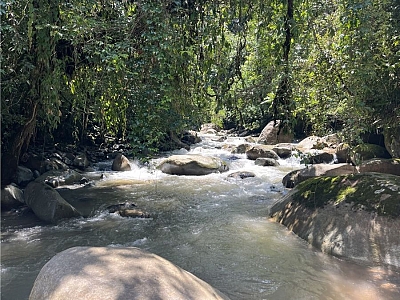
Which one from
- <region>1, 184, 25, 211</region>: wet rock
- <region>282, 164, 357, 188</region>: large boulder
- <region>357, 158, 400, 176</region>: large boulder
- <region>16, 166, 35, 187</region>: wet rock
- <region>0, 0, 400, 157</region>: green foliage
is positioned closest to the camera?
<region>0, 0, 400, 157</region>: green foliage

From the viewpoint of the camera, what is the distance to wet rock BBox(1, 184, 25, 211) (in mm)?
7082

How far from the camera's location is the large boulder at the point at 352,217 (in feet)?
14.4

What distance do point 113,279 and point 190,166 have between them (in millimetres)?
8811

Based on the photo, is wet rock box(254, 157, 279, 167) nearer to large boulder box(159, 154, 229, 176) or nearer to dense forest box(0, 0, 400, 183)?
large boulder box(159, 154, 229, 176)

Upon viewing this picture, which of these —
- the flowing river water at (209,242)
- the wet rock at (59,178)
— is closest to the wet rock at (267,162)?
the flowing river water at (209,242)

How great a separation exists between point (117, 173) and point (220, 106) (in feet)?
23.6

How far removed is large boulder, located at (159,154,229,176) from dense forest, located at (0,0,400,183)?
212 inches

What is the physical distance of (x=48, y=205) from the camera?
659 centimetres

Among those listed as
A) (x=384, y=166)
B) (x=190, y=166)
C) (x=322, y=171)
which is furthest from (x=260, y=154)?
(x=384, y=166)

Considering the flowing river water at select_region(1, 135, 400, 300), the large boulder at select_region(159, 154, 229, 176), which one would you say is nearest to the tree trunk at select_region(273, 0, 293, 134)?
the flowing river water at select_region(1, 135, 400, 300)

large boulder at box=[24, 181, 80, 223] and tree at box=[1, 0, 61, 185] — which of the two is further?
large boulder at box=[24, 181, 80, 223]

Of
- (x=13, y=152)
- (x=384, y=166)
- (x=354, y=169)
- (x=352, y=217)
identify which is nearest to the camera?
(x=352, y=217)

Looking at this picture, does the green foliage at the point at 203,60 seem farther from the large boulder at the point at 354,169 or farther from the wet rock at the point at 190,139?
the wet rock at the point at 190,139

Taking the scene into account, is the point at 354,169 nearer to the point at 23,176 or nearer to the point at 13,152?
the point at 13,152
